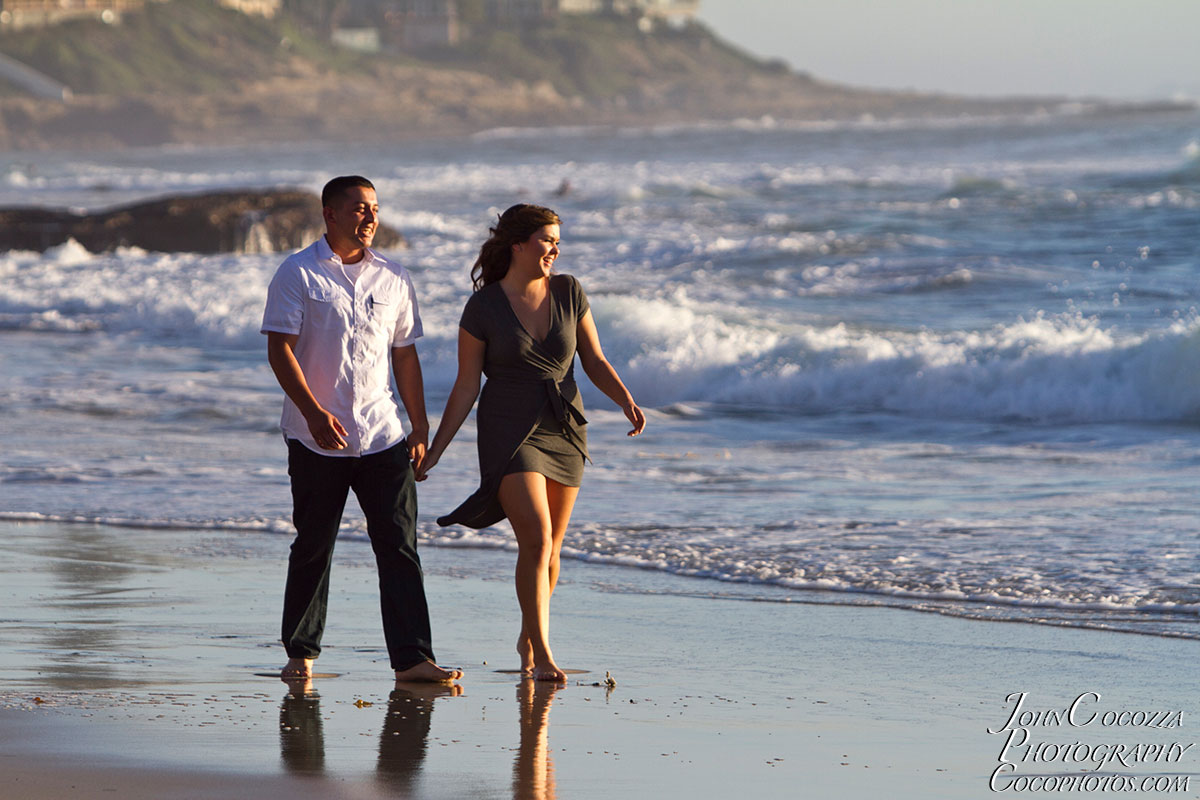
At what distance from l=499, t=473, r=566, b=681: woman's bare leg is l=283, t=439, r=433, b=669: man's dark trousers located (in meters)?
0.33

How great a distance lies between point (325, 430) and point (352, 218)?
667mm

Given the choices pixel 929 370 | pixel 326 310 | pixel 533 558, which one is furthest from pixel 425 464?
pixel 929 370

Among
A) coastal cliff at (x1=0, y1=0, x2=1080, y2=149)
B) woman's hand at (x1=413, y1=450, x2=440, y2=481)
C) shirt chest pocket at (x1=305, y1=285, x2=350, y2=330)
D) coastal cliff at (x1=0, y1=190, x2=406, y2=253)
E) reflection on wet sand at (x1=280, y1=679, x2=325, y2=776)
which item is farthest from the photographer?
coastal cliff at (x1=0, y1=0, x2=1080, y2=149)

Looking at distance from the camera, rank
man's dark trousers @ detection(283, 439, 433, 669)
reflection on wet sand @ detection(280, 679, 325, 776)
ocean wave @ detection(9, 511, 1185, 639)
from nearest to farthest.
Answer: reflection on wet sand @ detection(280, 679, 325, 776) → man's dark trousers @ detection(283, 439, 433, 669) → ocean wave @ detection(9, 511, 1185, 639)

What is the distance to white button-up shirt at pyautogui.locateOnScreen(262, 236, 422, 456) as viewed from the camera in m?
4.92

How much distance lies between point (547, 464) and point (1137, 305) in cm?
1429

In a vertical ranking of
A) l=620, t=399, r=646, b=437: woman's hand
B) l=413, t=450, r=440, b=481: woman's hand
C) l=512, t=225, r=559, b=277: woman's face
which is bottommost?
l=413, t=450, r=440, b=481: woman's hand

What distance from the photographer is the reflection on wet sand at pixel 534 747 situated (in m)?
4.00

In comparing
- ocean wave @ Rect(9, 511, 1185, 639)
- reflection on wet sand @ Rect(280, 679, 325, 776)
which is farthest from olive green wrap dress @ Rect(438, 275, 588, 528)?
ocean wave @ Rect(9, 511, 1185, 639)

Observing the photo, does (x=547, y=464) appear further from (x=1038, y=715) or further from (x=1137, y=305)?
(x=1137, y=305)

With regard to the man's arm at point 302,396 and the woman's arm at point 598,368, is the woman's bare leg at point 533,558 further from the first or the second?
the man's arm at point 302,396

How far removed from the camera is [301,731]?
4520mm

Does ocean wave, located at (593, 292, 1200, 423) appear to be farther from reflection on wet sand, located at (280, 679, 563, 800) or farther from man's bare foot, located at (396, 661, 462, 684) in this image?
reflection on wet sand, located at (280, 679, 563, 800)

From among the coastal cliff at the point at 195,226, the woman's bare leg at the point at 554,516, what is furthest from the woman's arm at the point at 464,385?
the coastal cliff at the point at 195,226
